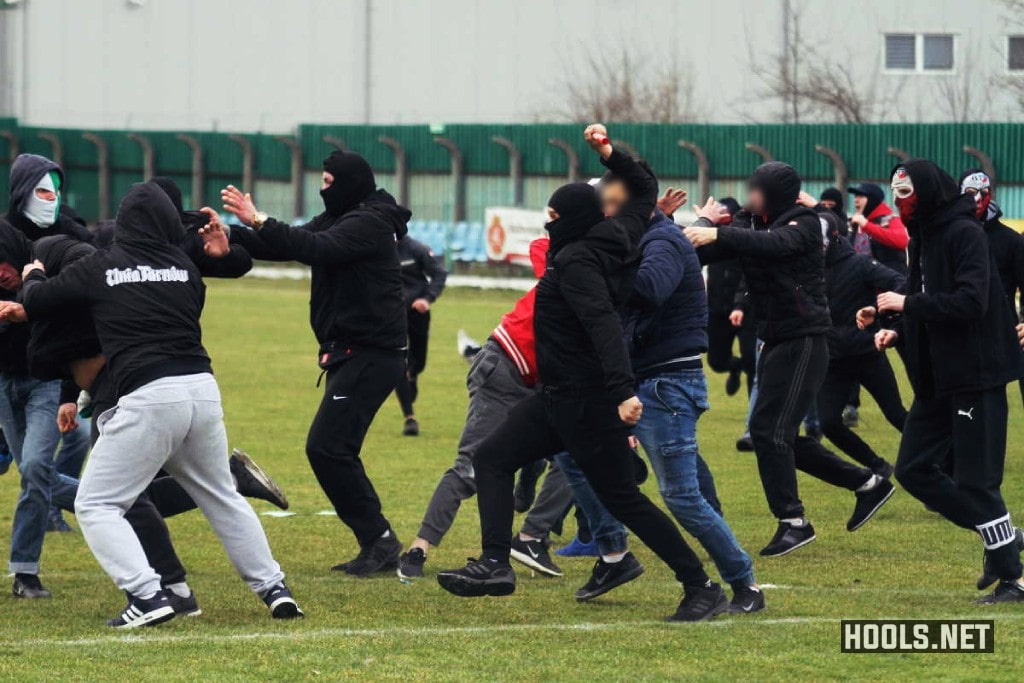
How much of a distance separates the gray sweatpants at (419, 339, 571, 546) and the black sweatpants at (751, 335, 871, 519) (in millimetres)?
1531

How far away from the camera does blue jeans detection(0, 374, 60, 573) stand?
27.1 ft

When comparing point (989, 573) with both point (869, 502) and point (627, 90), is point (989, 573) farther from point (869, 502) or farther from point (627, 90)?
point (627, 90)

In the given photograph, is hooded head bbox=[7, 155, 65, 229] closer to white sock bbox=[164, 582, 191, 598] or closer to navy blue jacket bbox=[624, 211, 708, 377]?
white sock bbox=[164, 582, 191, 598]

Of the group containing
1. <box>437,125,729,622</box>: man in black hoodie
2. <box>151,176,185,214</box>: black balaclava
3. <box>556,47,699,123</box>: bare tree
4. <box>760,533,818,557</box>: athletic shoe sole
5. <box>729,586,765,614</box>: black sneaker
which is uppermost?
<box>556,47,699,123</box>: bare tree

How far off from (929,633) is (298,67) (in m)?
44.5

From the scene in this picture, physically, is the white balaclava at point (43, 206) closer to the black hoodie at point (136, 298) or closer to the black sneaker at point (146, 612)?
the black hoodie at point (136, 298)

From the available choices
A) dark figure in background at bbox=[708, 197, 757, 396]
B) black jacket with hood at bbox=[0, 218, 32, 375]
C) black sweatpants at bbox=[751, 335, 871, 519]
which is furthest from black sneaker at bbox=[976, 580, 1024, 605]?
dark figure in background at bbox=[708, 197, 757, 396]

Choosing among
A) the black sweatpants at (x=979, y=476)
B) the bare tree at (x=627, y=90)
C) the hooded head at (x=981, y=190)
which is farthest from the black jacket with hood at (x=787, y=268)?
the bare tree at (x=627, y=90)

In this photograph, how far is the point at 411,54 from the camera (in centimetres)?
4853

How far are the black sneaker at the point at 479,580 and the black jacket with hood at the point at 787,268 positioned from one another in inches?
89.4

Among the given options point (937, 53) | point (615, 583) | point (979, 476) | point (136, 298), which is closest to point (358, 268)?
point (136, 298)

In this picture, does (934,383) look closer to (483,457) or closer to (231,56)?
(483,457)

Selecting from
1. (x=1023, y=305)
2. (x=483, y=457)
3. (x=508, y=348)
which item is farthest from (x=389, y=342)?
(x=1023, y=305)

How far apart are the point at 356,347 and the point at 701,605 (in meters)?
2.47
